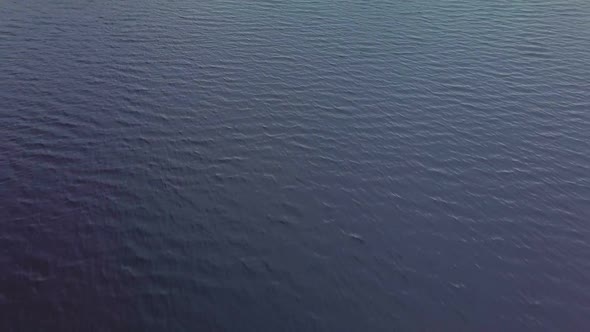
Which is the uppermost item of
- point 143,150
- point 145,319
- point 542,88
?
point 542,88

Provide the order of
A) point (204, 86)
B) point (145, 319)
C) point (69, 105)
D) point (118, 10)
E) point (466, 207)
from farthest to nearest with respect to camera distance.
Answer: point (118, 10) → point (204, 86) → point (69, 105) → point (466, 207) → point (145, 319)

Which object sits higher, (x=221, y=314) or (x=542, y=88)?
(x=542, y=88)

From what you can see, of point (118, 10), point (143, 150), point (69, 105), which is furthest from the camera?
point (118, 10)

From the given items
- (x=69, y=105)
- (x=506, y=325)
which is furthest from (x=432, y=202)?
(x=69, y=105)

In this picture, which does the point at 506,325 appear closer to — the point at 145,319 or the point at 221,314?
the point at 221,314

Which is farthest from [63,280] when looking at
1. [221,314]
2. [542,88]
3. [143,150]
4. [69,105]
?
[542,88]

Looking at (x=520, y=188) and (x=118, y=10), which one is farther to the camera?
(x=118, y=10)
